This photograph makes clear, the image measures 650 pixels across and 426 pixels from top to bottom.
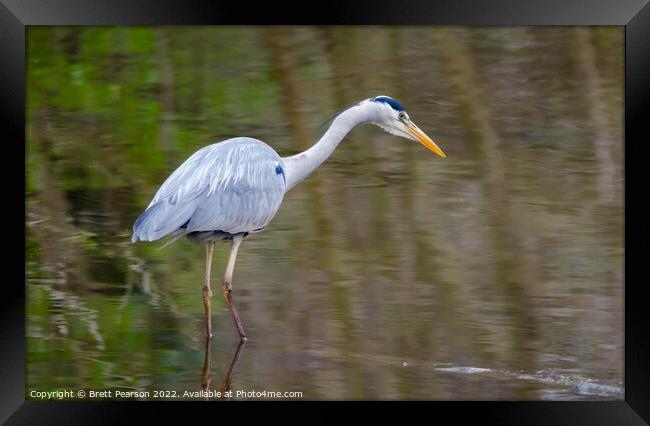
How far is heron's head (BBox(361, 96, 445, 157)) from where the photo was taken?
5.02 meters

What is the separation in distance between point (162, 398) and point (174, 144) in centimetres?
152

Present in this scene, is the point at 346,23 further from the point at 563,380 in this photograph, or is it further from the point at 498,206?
the point at 498,206

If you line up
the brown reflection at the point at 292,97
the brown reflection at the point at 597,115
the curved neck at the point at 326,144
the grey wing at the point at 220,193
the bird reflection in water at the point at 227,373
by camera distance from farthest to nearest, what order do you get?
the brown reflection at the point at 292,97
the curved neck at the point at 326,144
the brown reflection at the point at 597,115
the grey wing at the point at 220,193
the bird reflection in water at the point at 227,373

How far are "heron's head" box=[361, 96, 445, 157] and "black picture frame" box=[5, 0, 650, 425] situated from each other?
78 centimetres

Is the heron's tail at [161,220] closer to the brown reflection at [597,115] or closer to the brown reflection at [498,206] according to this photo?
the brown reflection at [498,206]

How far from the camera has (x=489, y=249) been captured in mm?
5523

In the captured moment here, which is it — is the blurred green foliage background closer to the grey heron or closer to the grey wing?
the grey heron

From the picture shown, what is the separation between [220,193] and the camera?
4758mm

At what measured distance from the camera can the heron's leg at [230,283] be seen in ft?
15.9

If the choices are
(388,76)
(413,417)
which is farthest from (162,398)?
(388,76)

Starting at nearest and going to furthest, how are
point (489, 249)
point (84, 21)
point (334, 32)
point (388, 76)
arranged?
point (84, 21) → point (334, 32) → point (489, 249) → point (388, 76)

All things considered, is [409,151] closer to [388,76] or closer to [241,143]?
[388,76]

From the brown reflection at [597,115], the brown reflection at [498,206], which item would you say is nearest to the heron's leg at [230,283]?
the brown reflection at [498,206]

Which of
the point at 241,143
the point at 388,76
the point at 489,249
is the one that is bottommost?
the point at 489,249
